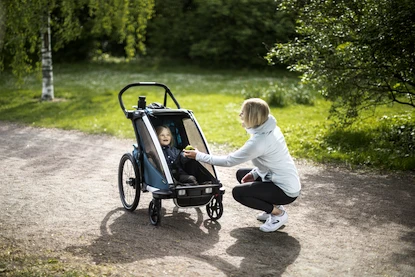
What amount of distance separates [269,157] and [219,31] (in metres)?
24.2

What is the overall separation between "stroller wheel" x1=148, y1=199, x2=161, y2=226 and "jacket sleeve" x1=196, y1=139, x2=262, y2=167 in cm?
71

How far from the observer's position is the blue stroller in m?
5.91

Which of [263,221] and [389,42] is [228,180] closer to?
[263,221]

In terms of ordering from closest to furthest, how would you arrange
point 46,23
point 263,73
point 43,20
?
point 43,20, point 46,23, point 263,73

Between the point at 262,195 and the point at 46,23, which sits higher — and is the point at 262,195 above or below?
below

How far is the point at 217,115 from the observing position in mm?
14445

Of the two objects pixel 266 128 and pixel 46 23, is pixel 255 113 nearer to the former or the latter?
pixel 266 128

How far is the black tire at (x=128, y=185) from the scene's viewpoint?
6.51 meters

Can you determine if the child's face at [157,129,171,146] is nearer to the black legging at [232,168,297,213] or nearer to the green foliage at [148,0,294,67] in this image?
the black legging at [232,168,297,213]

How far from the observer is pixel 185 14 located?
31.4m

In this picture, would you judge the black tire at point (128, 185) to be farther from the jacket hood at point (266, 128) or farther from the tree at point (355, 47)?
the tree at point (355, 47)

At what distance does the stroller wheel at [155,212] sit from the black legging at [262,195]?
0.93 m

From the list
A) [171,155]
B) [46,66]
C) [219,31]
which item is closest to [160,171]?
[171,155]

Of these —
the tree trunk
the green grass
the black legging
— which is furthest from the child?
the tree trunk
